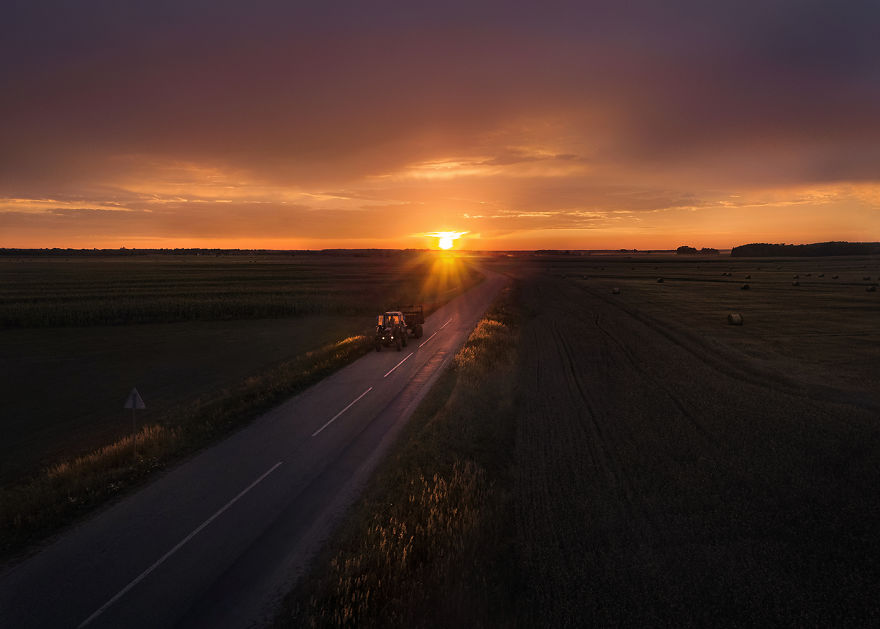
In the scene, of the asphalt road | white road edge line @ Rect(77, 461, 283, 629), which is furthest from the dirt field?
white road edge line @ Rect(77, 461, 283, 629)

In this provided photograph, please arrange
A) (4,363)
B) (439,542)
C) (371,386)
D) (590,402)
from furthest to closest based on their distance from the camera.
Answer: (4,363) → (371,386) → (590,402) → (439,542)

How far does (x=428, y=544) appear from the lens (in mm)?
9781

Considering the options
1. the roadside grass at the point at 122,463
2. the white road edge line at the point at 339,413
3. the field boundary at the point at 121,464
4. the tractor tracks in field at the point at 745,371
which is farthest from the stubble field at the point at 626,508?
the roadside grass at the point at 122,463

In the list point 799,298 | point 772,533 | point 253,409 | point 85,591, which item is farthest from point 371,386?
point 799,298

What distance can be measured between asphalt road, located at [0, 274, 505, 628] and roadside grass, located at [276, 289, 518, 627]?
68 cm

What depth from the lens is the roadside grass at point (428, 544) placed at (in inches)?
314

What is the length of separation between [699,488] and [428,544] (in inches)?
278

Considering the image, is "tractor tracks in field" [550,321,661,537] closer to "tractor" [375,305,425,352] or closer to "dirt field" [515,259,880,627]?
"dirt field" [515,259,880,627]

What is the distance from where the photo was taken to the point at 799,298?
2234 inches

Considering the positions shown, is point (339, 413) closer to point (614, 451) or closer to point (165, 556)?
point (165, 556)

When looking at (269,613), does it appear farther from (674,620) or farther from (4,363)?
(4,363)

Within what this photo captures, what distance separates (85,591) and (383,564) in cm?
519

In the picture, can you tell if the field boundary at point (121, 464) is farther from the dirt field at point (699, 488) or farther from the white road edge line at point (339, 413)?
the dirt field at point (699, 488)

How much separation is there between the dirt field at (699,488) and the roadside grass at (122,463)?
10.1 metres
